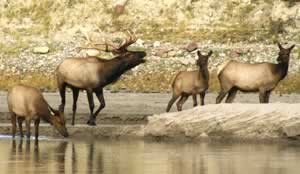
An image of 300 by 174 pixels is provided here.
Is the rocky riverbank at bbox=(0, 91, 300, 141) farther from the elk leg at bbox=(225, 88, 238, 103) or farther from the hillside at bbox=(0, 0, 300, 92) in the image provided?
the hillside at bbox=(0, 0, 300, 92)

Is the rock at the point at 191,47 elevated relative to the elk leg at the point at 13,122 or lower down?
lower down

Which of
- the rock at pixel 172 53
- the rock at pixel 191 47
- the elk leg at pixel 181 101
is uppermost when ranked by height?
the elk leg at pixel 181 101

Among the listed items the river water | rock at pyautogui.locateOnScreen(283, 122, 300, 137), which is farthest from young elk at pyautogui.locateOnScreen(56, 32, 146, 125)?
rock at pyautogui.locateOnScreen(283, 122, 300, 137)

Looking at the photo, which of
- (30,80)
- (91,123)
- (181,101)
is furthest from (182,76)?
(30,80)

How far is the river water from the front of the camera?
64.8 ft

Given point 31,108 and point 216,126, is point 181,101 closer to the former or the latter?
point 216,126

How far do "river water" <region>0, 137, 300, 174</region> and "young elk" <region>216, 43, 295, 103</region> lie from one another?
5156 millimetres

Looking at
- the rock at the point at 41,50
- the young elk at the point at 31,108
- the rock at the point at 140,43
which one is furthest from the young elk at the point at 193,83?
the rock at the point at 41,50

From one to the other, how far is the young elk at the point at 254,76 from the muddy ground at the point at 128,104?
2.29m

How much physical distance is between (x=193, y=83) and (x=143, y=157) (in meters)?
8.86

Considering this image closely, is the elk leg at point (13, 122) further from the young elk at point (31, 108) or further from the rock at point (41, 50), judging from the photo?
the rock at point (41, 50)

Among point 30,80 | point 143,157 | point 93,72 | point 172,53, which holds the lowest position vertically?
point 30,80

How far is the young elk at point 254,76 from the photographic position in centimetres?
2986

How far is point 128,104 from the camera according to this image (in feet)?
112
